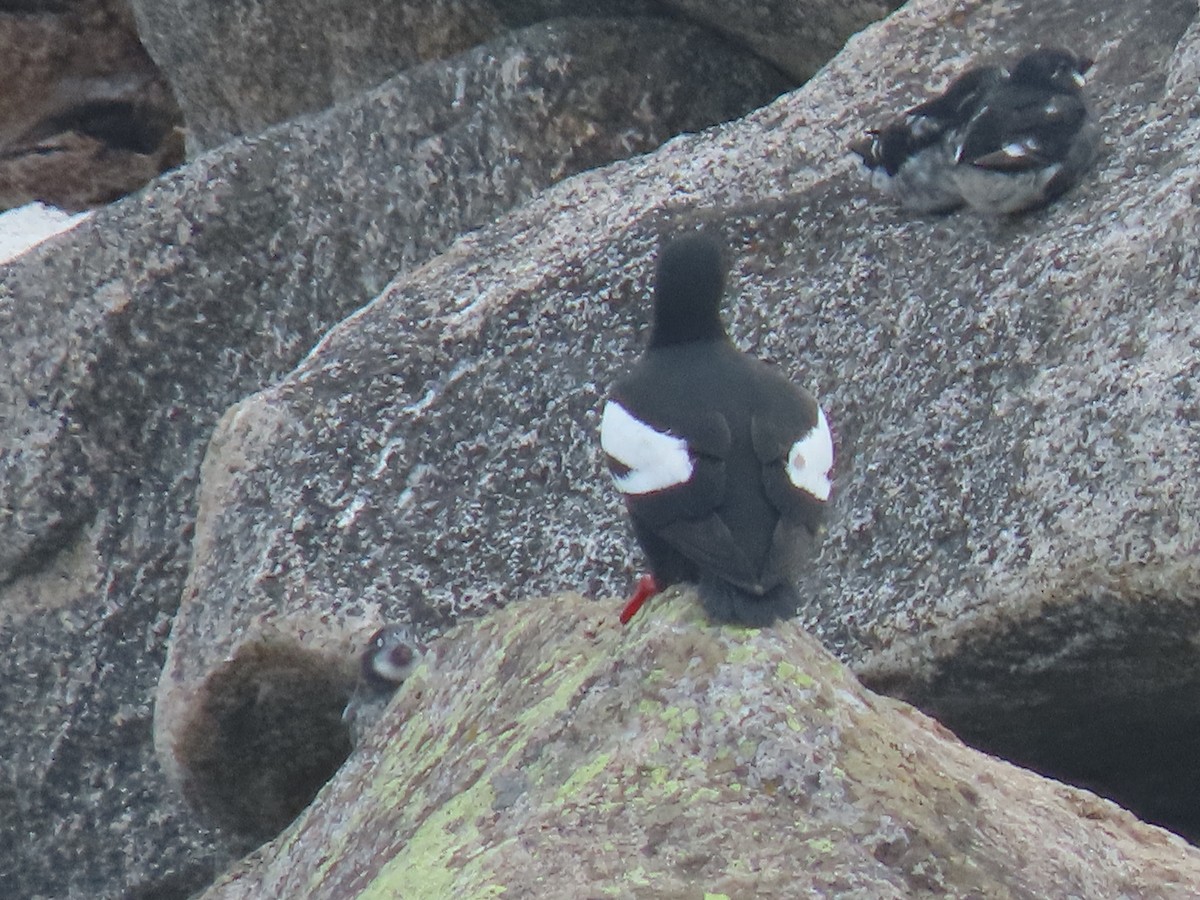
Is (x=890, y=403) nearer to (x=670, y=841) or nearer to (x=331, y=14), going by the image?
(x=670, y=841)

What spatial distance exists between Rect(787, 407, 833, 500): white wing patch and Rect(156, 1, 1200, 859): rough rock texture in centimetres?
A: 104

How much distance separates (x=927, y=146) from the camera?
797 cm

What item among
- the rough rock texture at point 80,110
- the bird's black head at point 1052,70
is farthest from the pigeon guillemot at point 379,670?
the rough rock texture at point 80,110

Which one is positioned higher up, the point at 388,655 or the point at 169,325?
the point at 169,325

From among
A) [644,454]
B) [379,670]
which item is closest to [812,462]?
[644,454]

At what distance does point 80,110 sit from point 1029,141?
37.7ft

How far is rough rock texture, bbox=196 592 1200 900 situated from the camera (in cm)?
427

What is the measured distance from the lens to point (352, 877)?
5.70m

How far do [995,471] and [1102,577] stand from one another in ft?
2.61

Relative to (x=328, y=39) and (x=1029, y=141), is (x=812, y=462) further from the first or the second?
(x=328, y=39)

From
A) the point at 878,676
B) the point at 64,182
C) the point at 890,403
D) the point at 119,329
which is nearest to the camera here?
the point at 878,676

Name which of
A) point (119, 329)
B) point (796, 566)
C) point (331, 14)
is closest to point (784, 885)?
point (796, 566)

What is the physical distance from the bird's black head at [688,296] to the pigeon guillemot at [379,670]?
1.83 meters

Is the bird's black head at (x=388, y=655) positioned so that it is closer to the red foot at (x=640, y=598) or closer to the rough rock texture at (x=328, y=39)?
the red foot at (x=640, y=598)
